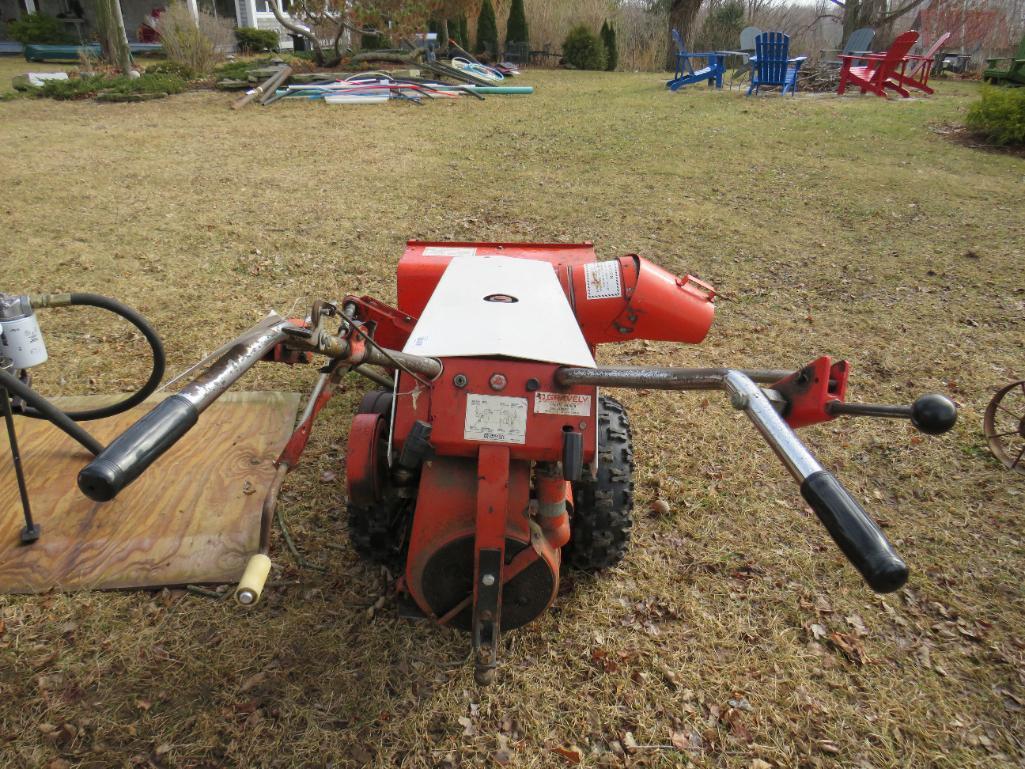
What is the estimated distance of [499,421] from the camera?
1.93 metres

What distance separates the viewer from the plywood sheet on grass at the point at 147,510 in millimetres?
2633

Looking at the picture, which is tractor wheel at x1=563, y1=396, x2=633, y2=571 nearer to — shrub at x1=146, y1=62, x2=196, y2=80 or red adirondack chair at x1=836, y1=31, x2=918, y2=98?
red adirondack chair at x1=836, y1=31, x2=918, y2=98

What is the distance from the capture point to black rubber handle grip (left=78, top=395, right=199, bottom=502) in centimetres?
98

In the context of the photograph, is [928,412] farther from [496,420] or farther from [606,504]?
[606,504]

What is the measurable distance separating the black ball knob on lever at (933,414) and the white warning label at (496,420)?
38.7 inches

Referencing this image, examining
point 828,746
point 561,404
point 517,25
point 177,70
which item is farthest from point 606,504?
point 517,25

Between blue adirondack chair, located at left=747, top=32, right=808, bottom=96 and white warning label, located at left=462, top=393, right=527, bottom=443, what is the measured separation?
45.2 ft

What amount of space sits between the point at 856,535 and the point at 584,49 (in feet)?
68.5

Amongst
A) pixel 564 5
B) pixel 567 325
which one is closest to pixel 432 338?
pixel 567 325

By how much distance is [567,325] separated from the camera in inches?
85.8

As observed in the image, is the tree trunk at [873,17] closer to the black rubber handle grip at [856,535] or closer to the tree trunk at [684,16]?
the tree trunk at [684,16]

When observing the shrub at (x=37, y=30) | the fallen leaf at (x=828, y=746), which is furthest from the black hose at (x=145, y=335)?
the shrub at (x=37, y=30)

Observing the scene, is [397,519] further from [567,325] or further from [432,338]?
[567,325]

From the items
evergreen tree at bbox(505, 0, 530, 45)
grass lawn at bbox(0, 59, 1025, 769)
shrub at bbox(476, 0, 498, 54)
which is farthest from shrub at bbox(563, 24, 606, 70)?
grass lawn at bbox(0, 59, 1025, 769)
